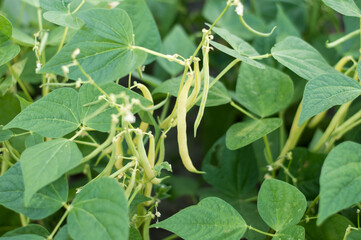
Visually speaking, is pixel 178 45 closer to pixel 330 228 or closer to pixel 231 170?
pixel 231 170

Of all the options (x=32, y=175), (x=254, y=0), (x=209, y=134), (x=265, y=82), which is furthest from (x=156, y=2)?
(x=32, y=175)

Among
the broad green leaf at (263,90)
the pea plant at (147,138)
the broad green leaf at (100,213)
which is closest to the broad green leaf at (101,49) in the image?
the pea plant at (147,138)

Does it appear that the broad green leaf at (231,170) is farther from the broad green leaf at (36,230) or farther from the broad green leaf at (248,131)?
the broad green leaf at (36,230)

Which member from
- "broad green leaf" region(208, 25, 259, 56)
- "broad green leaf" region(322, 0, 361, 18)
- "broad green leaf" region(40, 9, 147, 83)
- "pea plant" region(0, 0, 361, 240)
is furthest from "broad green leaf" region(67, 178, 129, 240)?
"broad green leaf" region(322, 0, 361, 18)

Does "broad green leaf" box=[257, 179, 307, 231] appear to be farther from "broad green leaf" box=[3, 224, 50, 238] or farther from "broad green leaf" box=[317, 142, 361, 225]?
"broad green leaf" box=[3, 224, 50, 238]

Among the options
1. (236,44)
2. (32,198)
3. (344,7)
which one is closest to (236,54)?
(236,44)
